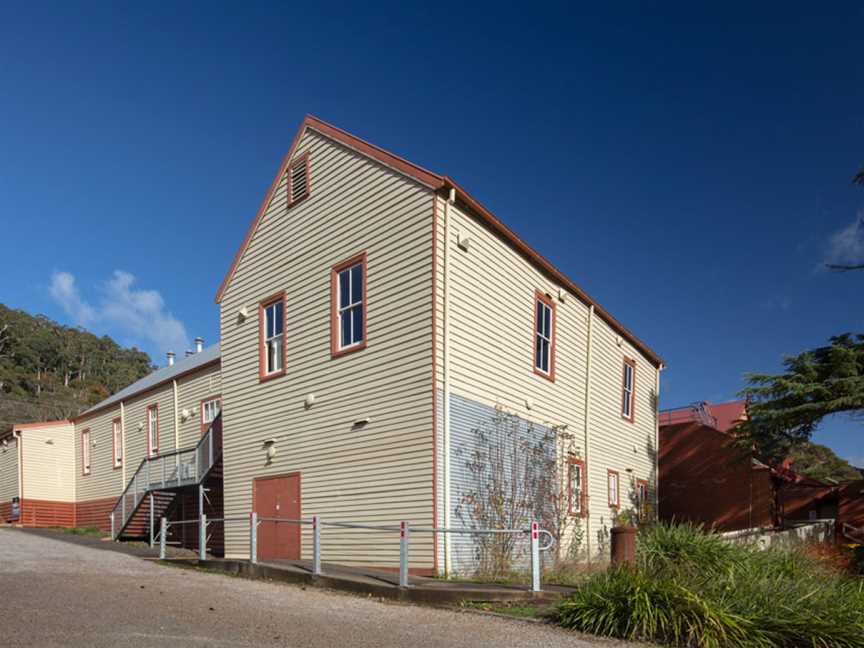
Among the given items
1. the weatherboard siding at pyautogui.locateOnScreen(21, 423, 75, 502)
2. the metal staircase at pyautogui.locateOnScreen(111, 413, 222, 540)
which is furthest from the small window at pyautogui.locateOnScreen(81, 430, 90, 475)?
the metal staircase at pyautogui.locateOnScreen(111, 413, 222, 540)

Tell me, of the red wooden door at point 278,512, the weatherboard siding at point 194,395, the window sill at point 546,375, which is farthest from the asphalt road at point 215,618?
the weatherboard siding at point 194,395

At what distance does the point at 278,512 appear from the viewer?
53.3 feet

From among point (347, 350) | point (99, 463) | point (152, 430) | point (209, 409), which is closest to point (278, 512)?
point (347, 350)

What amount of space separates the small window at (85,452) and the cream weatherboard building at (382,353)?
50.2 feet

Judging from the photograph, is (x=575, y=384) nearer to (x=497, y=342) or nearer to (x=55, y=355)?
(x=497, y=342)

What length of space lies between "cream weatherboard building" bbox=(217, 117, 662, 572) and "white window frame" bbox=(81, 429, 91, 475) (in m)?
15.3

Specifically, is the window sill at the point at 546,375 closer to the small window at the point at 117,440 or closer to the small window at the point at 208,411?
the small window at the point at 208,411

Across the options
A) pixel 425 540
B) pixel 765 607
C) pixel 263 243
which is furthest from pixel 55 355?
pixel 765 607

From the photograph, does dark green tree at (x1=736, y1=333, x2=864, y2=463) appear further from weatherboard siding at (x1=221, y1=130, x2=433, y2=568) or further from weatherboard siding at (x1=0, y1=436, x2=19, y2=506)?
weatherboard siding at (x1=0, y1=436, x2=19, y2=506)

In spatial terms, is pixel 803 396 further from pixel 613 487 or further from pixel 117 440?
pixel 117 440

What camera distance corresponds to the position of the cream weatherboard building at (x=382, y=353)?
44.3ft

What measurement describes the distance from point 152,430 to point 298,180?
1303 centimetres

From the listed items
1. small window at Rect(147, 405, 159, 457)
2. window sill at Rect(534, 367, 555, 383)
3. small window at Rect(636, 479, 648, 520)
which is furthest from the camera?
small window at Rect(147, 405, 159, 457)

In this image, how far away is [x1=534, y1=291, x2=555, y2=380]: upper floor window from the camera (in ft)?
56.0
